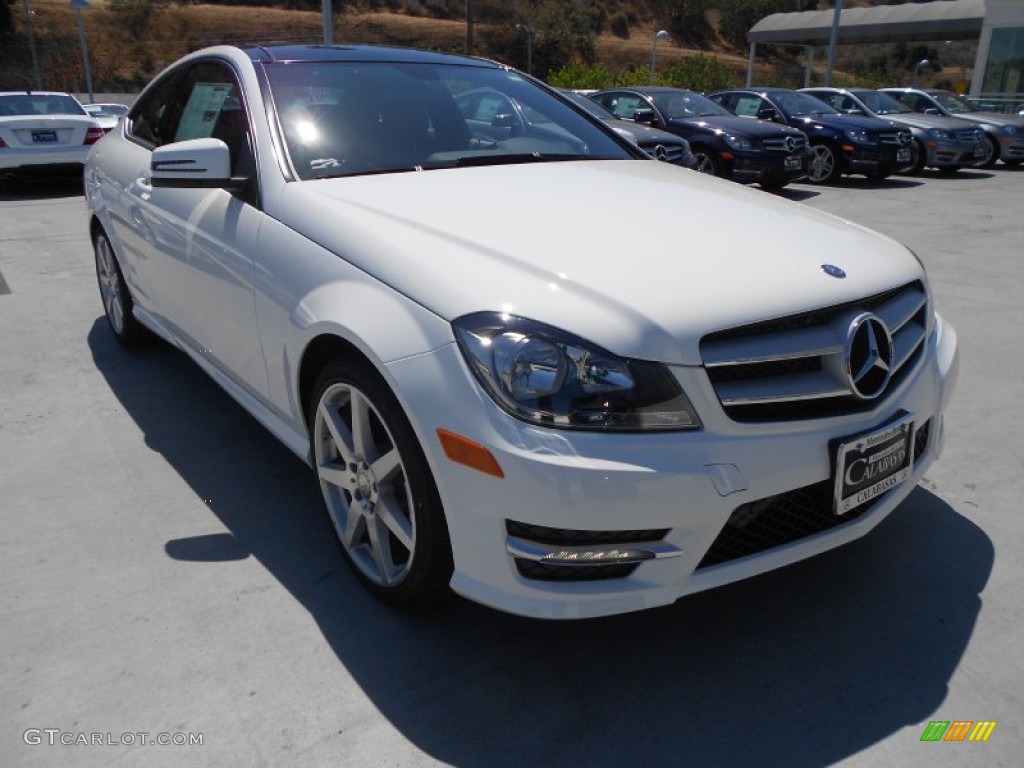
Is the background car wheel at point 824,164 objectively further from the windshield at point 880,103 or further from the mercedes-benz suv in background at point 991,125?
the mercedes-benz suv in background at point 991,125

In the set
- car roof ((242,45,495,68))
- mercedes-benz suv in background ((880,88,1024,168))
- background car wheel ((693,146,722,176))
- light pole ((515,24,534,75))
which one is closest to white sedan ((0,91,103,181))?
background car wheel ((693,146,722,176))

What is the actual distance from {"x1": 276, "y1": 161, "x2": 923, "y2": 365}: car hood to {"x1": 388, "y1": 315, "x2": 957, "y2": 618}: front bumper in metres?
0.17

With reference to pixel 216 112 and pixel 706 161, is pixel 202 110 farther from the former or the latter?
pixel 706 161

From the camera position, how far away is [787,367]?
2174mm

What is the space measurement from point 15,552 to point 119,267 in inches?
80.1

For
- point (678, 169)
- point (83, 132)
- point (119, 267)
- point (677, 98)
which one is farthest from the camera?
point (677, 98)

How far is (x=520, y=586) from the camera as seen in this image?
2109 mm

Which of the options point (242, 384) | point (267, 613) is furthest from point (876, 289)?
point (242, 384)

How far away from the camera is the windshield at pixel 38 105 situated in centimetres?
1170

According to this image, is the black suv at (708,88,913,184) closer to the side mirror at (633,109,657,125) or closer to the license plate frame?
the side mirror at (633,109,657,125)

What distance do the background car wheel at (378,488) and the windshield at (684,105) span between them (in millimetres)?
10707

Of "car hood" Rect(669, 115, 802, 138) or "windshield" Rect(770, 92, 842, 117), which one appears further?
"windshield" Rect(770, 92, 842, 117)

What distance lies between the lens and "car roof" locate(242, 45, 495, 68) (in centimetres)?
346

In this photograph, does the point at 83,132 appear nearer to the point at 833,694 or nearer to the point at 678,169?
the point at 678,169
